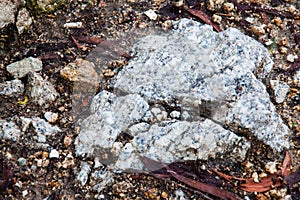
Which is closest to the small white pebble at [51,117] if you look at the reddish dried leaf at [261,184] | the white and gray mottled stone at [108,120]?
the white and gray mottled stone at [108,120]

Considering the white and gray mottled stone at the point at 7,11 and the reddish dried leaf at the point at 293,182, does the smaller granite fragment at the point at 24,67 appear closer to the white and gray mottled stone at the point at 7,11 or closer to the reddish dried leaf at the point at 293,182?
the white and gray mottled stone at the point at 7,11

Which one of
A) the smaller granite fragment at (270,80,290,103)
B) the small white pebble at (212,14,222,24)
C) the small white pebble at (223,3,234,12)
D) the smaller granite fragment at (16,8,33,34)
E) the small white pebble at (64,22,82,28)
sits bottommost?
the smaller granite fragment at (270,80,290,103)

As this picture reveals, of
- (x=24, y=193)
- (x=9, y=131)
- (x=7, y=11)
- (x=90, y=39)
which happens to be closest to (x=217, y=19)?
(x=90, y=39)

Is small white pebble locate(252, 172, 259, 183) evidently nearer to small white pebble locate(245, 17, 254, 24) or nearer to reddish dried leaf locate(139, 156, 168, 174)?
reddish dried leaf locate(139, 156, 168, 174)

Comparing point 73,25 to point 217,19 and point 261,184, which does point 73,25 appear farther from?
point 261,184

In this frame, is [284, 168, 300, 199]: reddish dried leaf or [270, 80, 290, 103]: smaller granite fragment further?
[270, 80, 290, 103]: smaller granite fragment

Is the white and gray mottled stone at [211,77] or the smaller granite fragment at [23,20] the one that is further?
the smaller granite fragment at [23,20]

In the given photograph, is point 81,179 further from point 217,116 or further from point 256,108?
point 256,108

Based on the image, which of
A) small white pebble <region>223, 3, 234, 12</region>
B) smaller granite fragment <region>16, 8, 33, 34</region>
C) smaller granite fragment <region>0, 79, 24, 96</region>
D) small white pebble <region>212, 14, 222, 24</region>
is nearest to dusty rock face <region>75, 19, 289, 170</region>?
small white pebble <region>212, 14, 222, 24</region>
